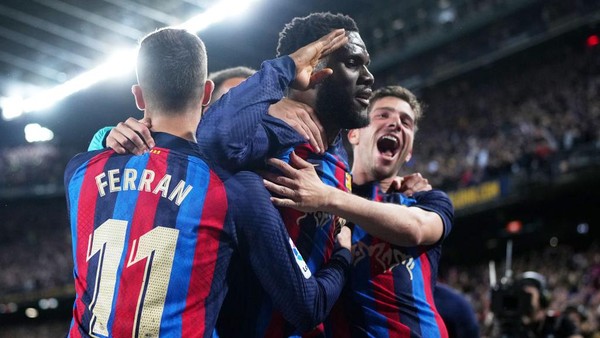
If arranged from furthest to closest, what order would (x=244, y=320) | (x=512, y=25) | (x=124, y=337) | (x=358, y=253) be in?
(x=512, y=25) → (x=358, y=253) → (x=244, y=320) → (x=124, y=337)

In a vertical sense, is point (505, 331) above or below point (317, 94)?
below

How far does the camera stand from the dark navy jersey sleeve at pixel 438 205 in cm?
289

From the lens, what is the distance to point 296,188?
7.38 ft

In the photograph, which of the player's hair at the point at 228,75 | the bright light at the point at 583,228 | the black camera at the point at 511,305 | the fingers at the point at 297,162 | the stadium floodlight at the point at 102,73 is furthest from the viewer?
the stadium floodlight at the point at 102,73

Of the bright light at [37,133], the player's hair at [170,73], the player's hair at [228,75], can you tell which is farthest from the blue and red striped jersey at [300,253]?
the bright light at [37,133]

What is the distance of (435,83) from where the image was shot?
23719 mm

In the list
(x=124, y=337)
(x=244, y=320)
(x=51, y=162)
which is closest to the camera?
(x=124, y=337)

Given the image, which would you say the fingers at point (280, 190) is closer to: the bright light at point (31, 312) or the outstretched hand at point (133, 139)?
the outstretched hand at point (133, 139)

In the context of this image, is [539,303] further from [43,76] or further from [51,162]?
[51,162]

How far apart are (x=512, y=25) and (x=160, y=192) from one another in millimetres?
20725

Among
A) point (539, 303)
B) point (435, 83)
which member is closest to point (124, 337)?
point (539, 303)

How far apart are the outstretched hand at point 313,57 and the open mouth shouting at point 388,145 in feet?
3.18

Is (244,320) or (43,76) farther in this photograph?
(43,76)

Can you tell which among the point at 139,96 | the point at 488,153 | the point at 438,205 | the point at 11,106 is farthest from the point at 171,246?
the point at 11,106
